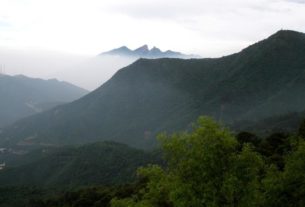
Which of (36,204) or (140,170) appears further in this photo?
(36,204)

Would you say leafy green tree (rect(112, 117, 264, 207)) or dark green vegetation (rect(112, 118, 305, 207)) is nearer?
leafy green tree (rect(112, 117, 264, 207))

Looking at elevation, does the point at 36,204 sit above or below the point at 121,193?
below

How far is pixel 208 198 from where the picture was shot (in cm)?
2486

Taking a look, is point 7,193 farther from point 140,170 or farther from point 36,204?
point 140,170

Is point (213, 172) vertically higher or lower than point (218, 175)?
higher

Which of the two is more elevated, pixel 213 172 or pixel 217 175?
pixel 213 172

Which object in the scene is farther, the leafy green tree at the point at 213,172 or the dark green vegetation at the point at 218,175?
the dark green vegetation at the point at 218,175

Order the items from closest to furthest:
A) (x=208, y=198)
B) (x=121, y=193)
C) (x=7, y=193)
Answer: (x=208, y=198) → (x=121, y=193) → (x=7, y=193)

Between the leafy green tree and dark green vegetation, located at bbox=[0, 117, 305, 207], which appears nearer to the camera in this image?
the leafy green tree

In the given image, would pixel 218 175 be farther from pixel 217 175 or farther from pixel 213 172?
pixel 213 172

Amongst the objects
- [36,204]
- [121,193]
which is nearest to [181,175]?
[121,193]

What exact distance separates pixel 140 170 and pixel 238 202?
8.46 meters

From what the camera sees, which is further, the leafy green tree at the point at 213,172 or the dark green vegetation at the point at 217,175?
the dark green vegetation at the point at 217,175

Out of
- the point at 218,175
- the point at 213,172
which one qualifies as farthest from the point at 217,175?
the point at 213,172
